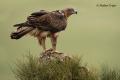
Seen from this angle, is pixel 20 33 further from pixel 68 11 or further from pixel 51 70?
pixel 51 70

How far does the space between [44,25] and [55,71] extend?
3.66ft

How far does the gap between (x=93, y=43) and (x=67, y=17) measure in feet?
1.90

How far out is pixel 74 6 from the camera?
1052 centimetres

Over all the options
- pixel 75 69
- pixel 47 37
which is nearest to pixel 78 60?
pixel 75 69

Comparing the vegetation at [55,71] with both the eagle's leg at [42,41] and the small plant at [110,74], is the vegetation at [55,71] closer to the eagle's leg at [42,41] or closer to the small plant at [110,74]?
the small plant at [110,74]

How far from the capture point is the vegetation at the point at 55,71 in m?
9.30

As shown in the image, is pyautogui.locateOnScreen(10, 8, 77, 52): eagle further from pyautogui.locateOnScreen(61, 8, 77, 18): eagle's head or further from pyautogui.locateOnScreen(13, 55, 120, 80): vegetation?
pyautogui.locateOnScreen(13, 55, 120, 80): vegetation

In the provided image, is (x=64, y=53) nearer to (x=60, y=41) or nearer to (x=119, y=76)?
(x=60, y=41)

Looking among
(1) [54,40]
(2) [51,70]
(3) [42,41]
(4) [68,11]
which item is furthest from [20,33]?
(2) [51,70]

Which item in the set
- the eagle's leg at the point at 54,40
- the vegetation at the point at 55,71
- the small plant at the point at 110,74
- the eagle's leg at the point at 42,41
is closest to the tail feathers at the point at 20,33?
the eagle's leg at the point at 42,41

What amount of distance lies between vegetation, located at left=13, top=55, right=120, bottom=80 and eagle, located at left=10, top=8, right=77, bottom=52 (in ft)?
1.98

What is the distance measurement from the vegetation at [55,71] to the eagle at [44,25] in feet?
1.98

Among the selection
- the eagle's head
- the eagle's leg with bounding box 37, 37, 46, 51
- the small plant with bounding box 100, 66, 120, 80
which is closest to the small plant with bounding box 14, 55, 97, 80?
the small plant with bounding box 100, 66, 120, 80

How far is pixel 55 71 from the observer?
931cm
